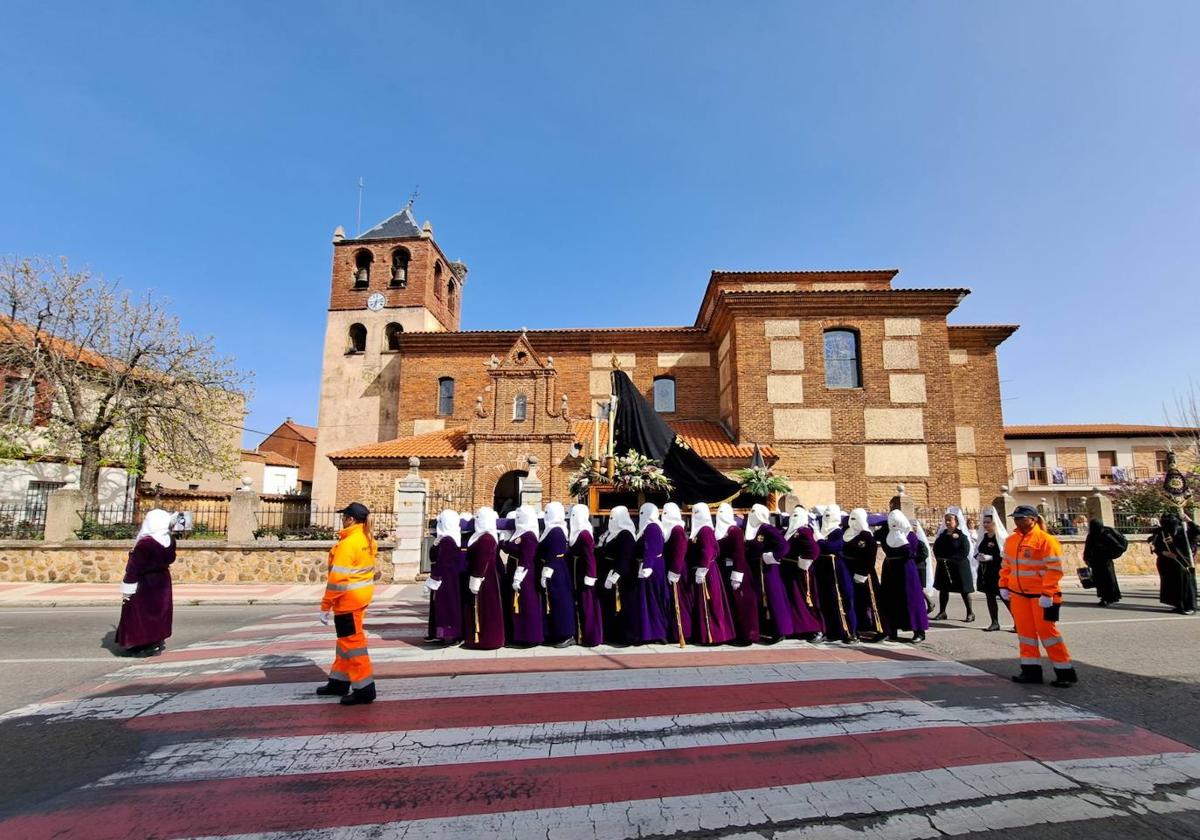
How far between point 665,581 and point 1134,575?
18712mm

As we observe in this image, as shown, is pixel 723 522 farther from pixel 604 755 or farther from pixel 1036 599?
pixel 604 755

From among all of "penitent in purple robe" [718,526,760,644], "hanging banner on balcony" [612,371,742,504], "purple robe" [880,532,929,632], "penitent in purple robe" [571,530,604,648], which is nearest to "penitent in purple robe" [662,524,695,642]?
"penitent in purple robe" [718,526,760,644]

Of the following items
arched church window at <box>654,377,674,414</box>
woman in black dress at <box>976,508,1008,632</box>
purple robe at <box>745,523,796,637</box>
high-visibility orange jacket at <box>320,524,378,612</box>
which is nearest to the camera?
high-visibility orange jacket at <box>320,524,378,612</box>

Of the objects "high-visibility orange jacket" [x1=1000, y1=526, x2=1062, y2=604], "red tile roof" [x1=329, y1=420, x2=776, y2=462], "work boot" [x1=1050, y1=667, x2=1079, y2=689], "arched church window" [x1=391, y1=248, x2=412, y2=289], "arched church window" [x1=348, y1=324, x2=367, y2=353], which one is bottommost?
"work boot" [x1=1050, y1=667, x2=1079, y2=689]

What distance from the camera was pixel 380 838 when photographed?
312cm

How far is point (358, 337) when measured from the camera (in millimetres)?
29484

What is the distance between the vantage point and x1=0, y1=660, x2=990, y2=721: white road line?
17.4 feet

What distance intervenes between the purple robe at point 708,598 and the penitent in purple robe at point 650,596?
381 millimetres

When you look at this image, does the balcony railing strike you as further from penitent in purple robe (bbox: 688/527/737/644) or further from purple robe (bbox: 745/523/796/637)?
penitent in purple robe (bbox: 688/527/737/644)

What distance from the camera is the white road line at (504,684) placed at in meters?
5.30

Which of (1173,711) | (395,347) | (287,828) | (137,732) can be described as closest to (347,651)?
(137,732)

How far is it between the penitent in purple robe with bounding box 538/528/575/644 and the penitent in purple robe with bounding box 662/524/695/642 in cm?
126

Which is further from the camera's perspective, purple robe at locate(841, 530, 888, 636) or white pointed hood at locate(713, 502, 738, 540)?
purple robe at locate(841, 530, 888, 636)

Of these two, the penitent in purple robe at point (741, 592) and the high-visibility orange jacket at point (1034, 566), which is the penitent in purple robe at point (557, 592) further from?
the high-visibility orange jacket at point (1034, 566)
